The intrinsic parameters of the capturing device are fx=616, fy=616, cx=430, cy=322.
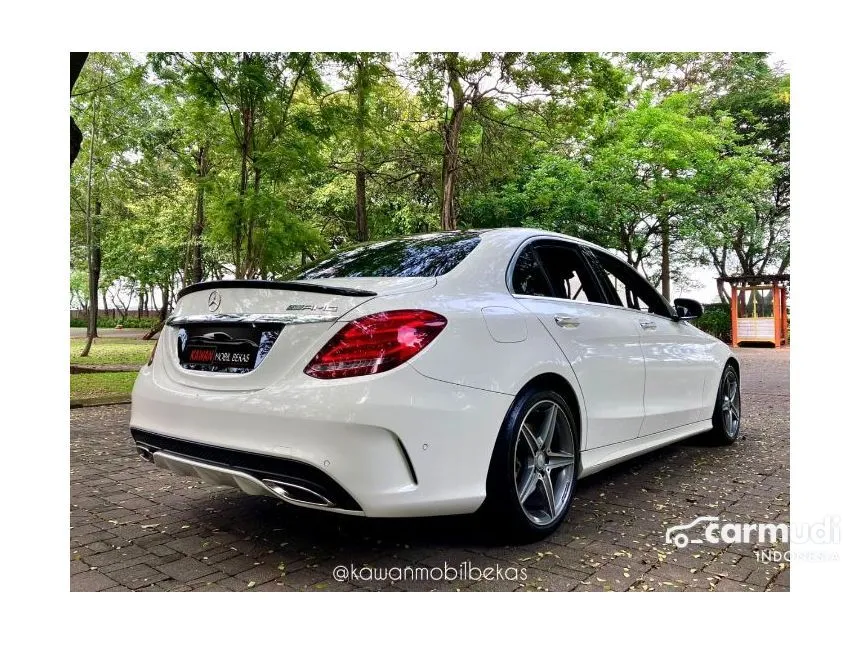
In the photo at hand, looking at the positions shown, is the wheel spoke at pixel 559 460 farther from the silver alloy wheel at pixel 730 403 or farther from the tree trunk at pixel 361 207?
the tree trunk at pixel 361 207

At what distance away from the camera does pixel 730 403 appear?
479 centimetres

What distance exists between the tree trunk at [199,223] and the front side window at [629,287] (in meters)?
3.48

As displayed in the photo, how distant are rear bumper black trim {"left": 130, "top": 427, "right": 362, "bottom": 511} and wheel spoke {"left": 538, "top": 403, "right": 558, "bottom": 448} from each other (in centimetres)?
99

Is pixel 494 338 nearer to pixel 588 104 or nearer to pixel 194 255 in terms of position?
pixel 588 104

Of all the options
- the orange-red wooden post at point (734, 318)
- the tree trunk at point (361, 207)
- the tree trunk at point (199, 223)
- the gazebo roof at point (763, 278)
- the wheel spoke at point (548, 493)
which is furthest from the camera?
the orange-red wooden post at point (734, 318)

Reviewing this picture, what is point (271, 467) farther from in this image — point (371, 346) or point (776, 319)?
point (776, 319)

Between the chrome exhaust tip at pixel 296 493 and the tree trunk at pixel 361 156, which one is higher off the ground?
the tree trunk at pixel 361 156

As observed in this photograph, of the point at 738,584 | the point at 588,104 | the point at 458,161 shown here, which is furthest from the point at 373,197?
the point at 738,584

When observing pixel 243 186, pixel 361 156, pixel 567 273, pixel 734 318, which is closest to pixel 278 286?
pixel 567 273

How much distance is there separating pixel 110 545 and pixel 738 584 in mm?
2533

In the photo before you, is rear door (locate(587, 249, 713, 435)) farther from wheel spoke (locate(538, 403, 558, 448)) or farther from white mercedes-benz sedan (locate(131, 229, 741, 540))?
wheel spoke (locate(538, 403, 558, 448))

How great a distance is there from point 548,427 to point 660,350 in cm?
134

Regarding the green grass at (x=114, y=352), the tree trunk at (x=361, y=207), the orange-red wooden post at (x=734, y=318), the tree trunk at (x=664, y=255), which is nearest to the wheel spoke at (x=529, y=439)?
the green grass at (x=114, y=352)

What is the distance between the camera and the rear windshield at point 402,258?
8.73 feet
